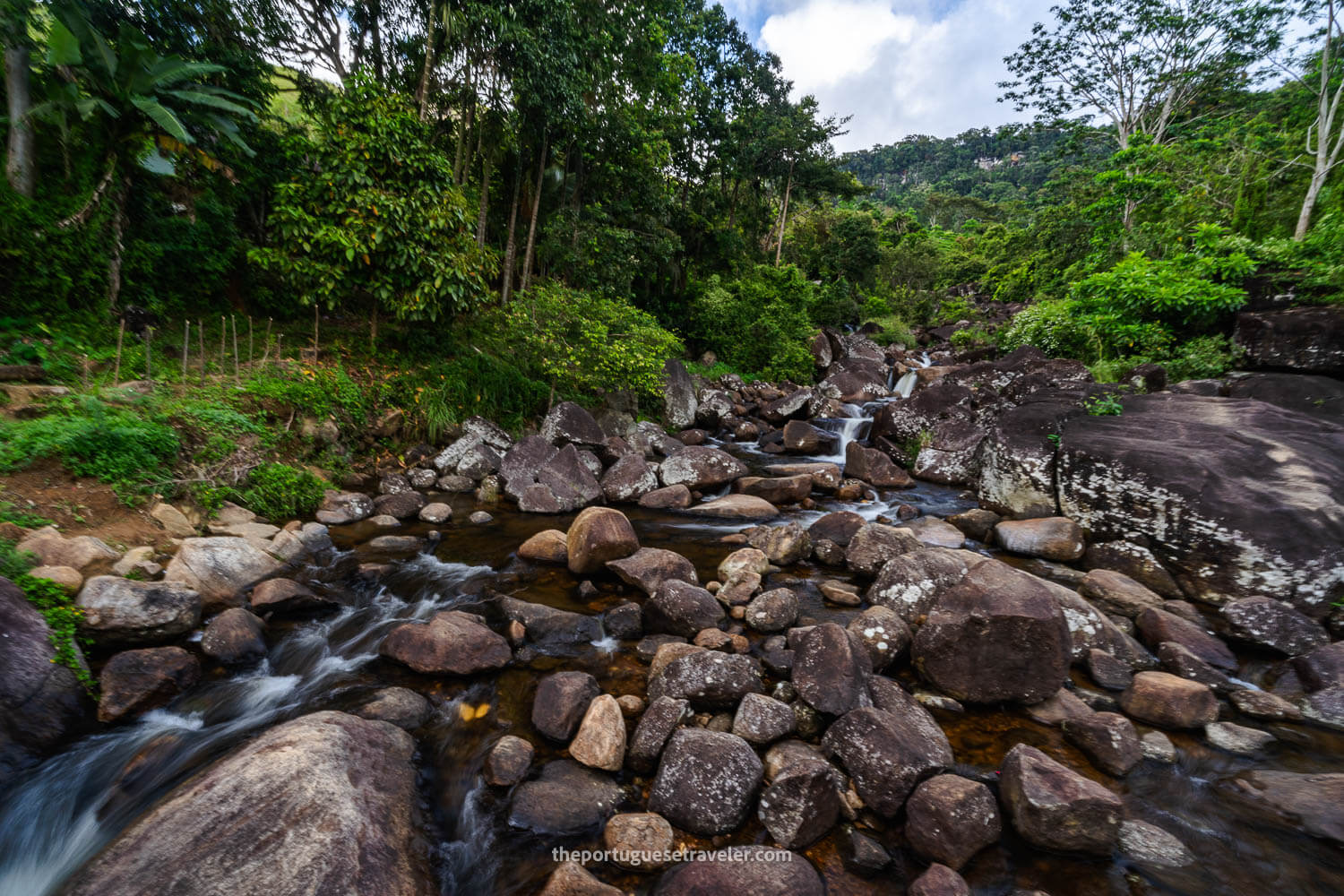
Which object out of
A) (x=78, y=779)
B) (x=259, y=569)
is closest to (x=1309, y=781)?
(x=78, y=779)

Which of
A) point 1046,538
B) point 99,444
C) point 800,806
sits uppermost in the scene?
point 99,444

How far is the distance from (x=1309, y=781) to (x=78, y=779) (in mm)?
9078

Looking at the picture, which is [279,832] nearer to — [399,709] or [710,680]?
[399,709]

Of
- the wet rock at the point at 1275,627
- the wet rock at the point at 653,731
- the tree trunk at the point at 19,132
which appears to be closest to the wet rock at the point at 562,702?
the wet rock at the point at 653,731

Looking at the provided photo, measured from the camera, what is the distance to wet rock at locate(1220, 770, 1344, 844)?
11.8 feet

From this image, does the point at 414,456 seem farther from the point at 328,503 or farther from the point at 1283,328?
the point at 1283,328

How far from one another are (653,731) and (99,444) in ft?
24.8

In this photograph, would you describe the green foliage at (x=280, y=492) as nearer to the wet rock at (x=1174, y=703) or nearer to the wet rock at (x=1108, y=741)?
the wet rock at (x=1108, y=741)

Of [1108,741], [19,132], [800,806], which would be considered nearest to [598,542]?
[800,806]

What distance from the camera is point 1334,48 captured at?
14180 mm

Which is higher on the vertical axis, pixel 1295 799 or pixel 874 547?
pixel 874 547

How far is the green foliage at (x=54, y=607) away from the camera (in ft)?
13.7

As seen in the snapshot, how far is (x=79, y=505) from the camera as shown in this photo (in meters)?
5.78

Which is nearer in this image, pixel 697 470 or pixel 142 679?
pixel 142 679
